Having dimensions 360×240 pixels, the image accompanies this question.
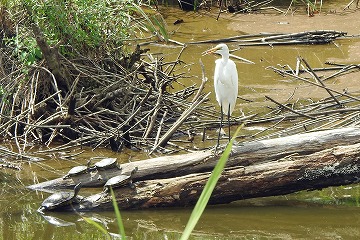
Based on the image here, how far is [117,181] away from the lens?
17.6 feet

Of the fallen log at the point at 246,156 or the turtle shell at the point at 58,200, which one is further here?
the fallen log at the point at 246,156

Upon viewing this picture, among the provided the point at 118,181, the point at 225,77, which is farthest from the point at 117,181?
the point at 225,77

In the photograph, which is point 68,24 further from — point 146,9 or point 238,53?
point 146,9

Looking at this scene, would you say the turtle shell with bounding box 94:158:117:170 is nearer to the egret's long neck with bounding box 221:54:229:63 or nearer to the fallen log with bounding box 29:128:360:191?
the fallen log with bounding box 29:128:360:191

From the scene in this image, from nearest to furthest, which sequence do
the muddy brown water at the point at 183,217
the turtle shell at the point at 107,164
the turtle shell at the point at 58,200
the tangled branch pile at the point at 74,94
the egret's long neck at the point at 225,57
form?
the muddy brown water at the point at 183,217, the turtle shell at the point at 58,200, the turtle shell at the point at 107,164, the egret's long neck at the point at 225,57, the tangled branch pile at the point at 74,94

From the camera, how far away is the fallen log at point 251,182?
5422 millimetres

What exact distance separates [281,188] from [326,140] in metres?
0.58

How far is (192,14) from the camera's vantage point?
1402 centimetres

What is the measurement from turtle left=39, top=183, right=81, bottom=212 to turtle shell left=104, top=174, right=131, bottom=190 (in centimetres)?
23

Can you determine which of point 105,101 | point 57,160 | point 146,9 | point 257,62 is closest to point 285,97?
point 257,62

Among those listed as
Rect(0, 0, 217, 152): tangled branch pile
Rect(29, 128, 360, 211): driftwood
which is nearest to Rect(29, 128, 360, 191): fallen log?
Rect(29, 128, 360, 211): driftwood

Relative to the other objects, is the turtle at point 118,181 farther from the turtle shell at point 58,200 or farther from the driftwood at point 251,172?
the turtle shell at point 58,200

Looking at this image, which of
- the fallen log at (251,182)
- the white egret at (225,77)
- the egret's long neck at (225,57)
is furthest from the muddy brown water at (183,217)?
the egret's long neck at (225,57)

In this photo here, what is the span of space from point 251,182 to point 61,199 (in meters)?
1.51
